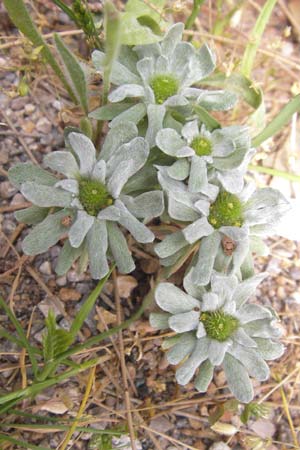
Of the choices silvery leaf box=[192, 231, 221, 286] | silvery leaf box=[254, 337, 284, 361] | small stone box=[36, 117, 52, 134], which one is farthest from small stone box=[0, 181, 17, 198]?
silvery leaf box=[254, 337, 284, 361]

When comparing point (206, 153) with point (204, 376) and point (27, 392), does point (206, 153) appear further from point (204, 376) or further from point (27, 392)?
point (27, 392)

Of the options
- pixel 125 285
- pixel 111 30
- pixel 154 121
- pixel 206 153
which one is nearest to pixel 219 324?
pixel 125 285

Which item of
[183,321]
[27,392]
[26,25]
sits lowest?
[27,392]

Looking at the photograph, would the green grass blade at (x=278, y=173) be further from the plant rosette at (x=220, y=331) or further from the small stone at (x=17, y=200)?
the small stone at (x=17, y=200)

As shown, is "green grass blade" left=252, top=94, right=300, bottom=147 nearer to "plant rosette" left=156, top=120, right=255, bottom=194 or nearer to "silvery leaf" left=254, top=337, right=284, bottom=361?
"plant rosette" left=156, top=120, right=255, bottom=194

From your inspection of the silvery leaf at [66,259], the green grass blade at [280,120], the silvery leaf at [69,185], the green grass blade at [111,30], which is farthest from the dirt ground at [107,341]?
the green grass blade at [111,30]

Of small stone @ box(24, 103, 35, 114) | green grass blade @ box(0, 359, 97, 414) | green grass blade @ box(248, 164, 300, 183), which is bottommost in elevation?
green grass blade @ box(0, 359, 97, 414)

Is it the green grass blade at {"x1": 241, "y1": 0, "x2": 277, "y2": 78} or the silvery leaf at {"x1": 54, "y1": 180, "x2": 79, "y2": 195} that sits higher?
the green grass blade at {"x1": 241, "y1": 0, "x2": 277, "y2": 78}
